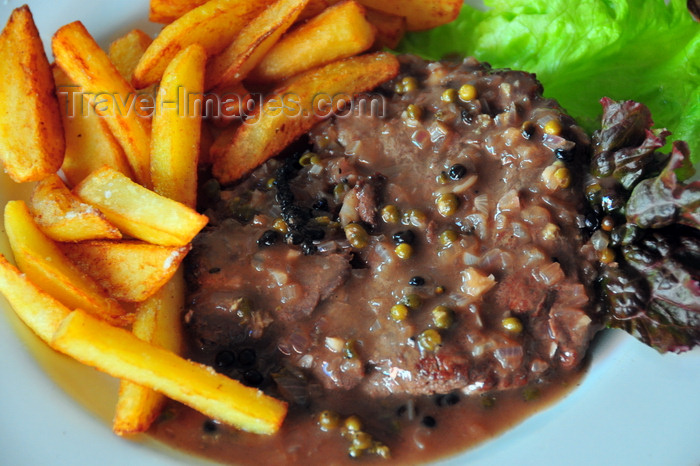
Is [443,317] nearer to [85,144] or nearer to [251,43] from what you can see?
[251,43]

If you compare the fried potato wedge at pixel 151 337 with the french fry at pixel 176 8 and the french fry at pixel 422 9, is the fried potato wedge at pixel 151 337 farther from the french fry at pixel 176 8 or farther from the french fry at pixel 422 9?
the french fry at pixel 422 9

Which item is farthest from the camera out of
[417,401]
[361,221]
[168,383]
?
[361,221]

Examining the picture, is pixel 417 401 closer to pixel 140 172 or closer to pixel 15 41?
pixel 140 172

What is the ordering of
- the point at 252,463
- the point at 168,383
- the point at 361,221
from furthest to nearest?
the point at 361,221
the point at 252,463
the point at 168,383

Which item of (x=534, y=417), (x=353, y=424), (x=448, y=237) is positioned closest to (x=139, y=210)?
(x=353, y=424)

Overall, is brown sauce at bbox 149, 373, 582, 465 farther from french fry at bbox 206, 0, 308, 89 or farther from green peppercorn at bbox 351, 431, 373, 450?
french fry at bbox 206, 0, 308, 89

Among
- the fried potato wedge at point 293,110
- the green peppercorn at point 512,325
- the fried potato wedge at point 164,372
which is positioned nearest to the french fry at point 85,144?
the fried potato wedge at point 293,110

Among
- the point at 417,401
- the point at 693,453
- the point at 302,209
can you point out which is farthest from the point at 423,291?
the point at 693,453
